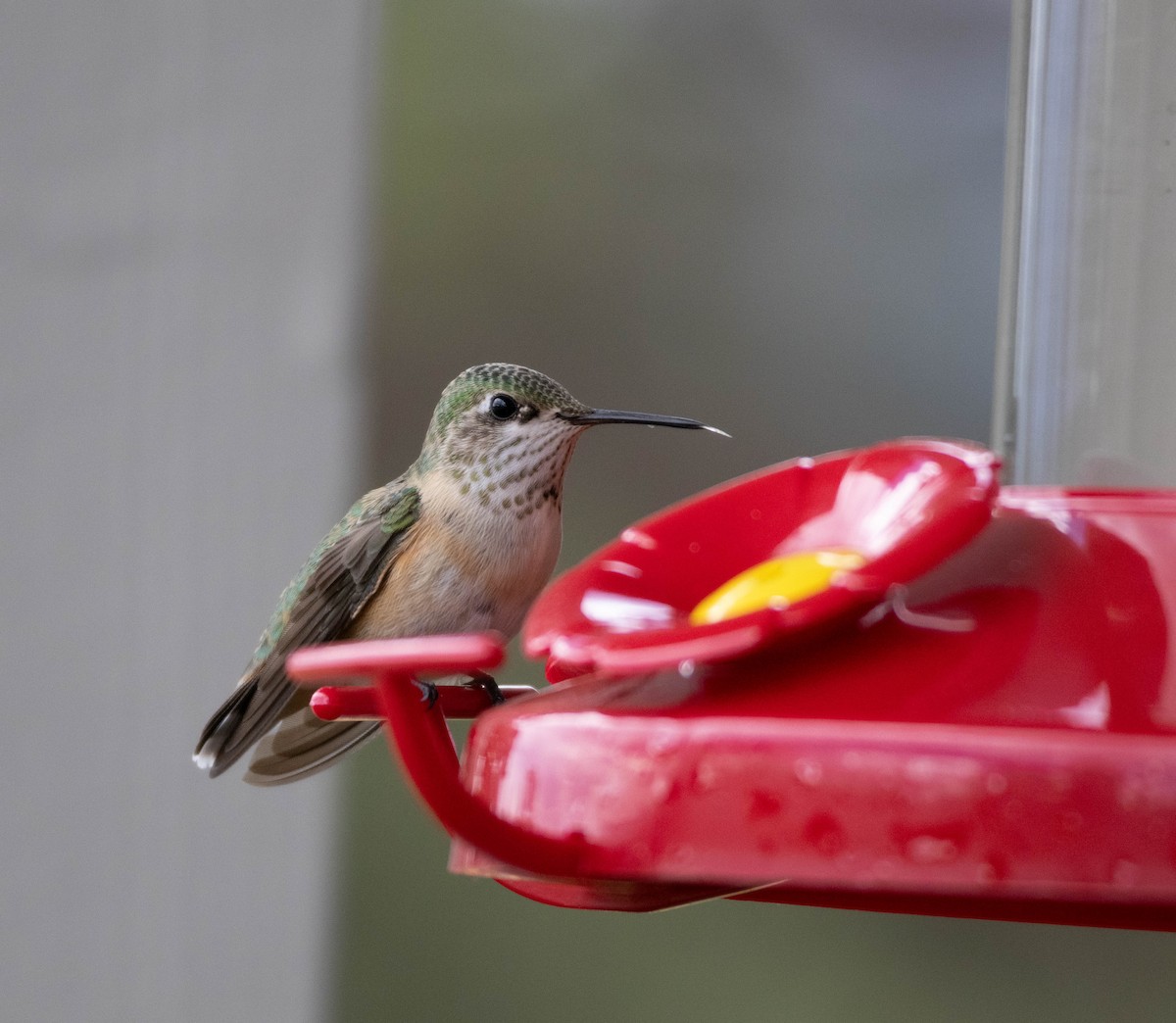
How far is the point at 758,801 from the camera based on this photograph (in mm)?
871

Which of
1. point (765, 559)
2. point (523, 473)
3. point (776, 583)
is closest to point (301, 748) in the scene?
point (523, 473)

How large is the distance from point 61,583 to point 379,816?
1267 mm

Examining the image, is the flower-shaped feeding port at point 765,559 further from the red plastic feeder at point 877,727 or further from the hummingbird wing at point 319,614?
the hummingbird wing at point 319,614

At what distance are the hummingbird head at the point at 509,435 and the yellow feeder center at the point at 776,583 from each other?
0.65 m

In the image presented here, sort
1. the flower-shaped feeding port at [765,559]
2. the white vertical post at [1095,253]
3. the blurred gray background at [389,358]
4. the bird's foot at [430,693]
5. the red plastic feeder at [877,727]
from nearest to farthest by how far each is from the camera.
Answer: the red plastic feeder at [877,727] < the flower-shaped feeding port at [765,559] < the white vertical post at [1095,253] < the bird's foot at [430,693] < the blurred gray background at [389,358]

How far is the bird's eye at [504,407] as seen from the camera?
196cm

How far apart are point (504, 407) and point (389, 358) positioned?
1.98 meters

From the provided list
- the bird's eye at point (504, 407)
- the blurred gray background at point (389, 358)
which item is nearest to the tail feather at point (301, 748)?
the bird's eye at point (504, 407)

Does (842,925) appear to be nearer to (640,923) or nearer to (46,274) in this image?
(640,923)

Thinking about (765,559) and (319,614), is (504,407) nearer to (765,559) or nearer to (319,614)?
(319,614)

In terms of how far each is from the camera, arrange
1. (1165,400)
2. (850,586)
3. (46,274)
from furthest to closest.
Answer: (46,274)
(1165,400)
(850,586)

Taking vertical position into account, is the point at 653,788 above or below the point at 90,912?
above

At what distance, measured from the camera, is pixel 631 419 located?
1687mm

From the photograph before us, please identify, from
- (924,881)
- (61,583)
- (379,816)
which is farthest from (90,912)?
(924,881)
